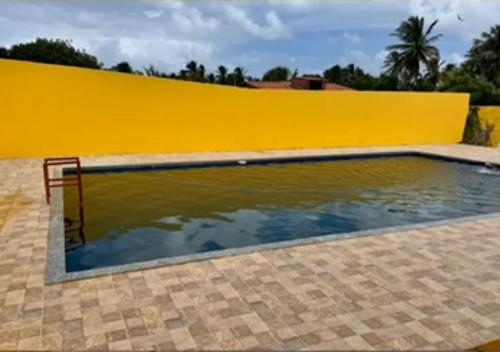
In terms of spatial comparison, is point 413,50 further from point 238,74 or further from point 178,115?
point 178,115

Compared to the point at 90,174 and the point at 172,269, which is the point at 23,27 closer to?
the point at 90,174

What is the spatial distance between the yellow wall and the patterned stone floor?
606cm

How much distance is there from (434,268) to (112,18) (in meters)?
12.2

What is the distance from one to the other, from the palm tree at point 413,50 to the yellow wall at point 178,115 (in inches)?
679

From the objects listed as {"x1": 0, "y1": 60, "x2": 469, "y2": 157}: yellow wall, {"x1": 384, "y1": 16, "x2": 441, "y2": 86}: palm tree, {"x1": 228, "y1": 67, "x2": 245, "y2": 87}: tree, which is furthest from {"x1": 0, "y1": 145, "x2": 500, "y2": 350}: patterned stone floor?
{"x1": 228, "y1": 67, "x2": 245, "y2": 87}: tree

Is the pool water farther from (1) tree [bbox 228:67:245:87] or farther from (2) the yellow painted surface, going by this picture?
(1) tree [bbox 228:67:245:87]

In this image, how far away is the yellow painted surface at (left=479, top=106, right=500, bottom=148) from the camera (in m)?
15.6

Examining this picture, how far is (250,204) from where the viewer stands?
25.5 feet

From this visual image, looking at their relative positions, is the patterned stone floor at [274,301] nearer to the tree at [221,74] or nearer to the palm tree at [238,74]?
the palm tree at [238,74]

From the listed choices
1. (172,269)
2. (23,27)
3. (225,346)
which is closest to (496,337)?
(225,346)

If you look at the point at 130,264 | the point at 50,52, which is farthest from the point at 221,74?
the point at 130,264

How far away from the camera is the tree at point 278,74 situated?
5266cm

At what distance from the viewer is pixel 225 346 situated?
289 cm

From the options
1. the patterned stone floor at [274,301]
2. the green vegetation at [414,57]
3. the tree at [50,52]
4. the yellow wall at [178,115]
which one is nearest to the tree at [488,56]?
the green vegetation at [414,57]
